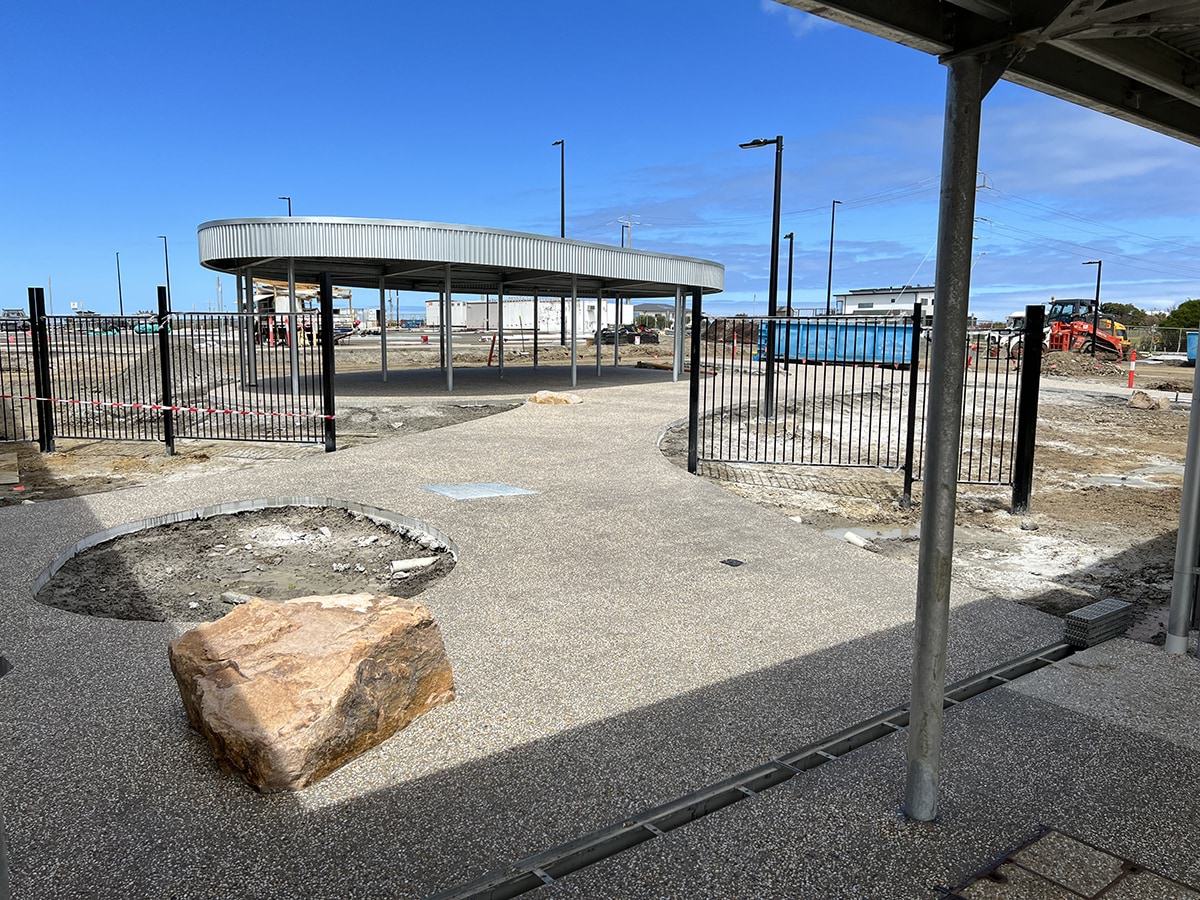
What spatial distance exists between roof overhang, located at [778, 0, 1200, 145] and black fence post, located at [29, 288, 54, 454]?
1265 cm

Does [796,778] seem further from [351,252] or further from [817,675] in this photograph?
[351,252]

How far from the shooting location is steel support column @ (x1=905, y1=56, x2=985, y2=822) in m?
2.70

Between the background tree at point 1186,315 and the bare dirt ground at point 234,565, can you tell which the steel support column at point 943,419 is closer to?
the bare dirt ground at point 234,565

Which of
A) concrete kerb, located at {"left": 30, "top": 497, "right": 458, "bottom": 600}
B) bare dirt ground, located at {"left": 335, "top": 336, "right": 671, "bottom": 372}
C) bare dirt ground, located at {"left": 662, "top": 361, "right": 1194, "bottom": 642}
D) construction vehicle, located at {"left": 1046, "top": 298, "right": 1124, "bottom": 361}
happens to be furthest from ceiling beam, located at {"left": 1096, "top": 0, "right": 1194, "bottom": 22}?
construction vehicle, located at {"left": 1046, "top": 298, "right": 1124, "bottom": 361}

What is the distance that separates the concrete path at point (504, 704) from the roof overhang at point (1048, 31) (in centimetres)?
268

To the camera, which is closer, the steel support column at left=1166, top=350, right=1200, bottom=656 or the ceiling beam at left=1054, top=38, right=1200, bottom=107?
the ceiling beam at left=1054, top=38, right=1200, bottom=107

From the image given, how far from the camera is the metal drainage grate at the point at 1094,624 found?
484 cm

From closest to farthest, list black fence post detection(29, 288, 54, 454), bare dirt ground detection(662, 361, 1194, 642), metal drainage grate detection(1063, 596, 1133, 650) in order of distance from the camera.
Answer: metal drainage grate detection(1063, 596, 1133, 650), bare dirt ground detection(662, 361, 1194, 642), black fence post detection(29, 288, 54, 454)

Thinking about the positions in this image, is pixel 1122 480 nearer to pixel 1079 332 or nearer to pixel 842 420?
pixel 842 420

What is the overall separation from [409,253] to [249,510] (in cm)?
1116

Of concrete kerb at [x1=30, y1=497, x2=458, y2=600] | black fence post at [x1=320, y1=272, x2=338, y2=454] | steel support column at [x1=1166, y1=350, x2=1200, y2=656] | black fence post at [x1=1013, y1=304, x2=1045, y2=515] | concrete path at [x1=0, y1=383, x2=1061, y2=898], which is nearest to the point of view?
concrete path at [x1=0, y1=383, x2=1061, y2=898]

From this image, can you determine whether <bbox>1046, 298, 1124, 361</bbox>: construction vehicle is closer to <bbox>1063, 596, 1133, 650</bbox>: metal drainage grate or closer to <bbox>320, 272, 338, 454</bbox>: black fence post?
<bbox>320, 272, 338, 454</bbox>: black fence post

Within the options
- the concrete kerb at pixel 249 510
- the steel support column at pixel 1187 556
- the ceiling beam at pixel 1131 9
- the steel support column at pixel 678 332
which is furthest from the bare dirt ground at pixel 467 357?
the ceiling beam at pixel 1131 9

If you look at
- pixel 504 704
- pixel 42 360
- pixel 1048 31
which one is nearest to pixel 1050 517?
pixel 504 704
